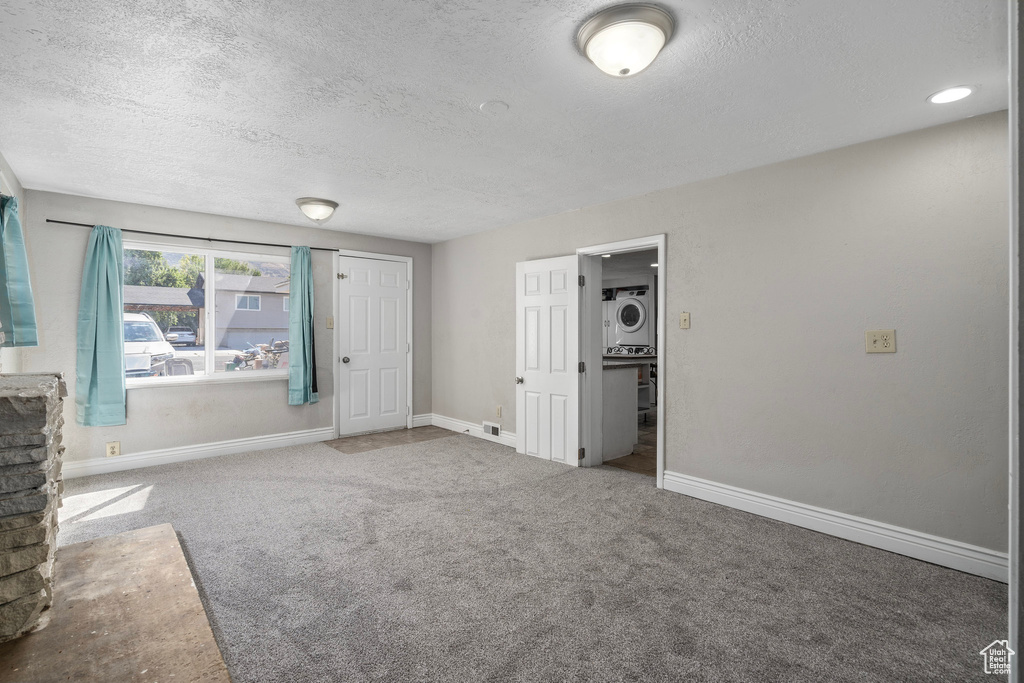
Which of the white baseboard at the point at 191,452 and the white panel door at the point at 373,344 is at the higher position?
the white panel door at the point at 373,344

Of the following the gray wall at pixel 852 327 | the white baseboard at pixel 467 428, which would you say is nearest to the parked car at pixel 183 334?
the white baseboard at pixel 467 428

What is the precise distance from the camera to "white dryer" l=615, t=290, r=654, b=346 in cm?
859

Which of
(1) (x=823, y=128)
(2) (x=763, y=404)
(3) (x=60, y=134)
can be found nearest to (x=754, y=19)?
(1) (x=823, y=128)

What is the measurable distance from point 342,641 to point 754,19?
2.85 meters

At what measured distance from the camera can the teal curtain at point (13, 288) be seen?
2578 mm

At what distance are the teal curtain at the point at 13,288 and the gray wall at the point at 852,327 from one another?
401 centimetres

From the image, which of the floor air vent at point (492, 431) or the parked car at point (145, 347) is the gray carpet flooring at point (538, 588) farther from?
the floor air vent at point (492, 431)

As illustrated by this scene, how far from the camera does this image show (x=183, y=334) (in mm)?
4641

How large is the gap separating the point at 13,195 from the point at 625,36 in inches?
170

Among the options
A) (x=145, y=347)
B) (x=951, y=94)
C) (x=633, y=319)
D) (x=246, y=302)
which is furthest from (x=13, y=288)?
(x=633, y=319)

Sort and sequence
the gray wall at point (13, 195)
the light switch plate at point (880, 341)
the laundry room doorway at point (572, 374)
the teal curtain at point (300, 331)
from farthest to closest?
1. the teal curtain at point (300, 331)
2. the laundry room doorway at point (572, 374)
3. the gray wall at point (13, 195)
4. the light switch plate at point (880, 341)

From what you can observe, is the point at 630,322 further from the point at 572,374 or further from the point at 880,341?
the point at 880,341

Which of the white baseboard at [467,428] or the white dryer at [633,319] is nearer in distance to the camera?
the white baseboard at [467,428]

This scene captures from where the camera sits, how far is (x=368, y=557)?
105 inches
